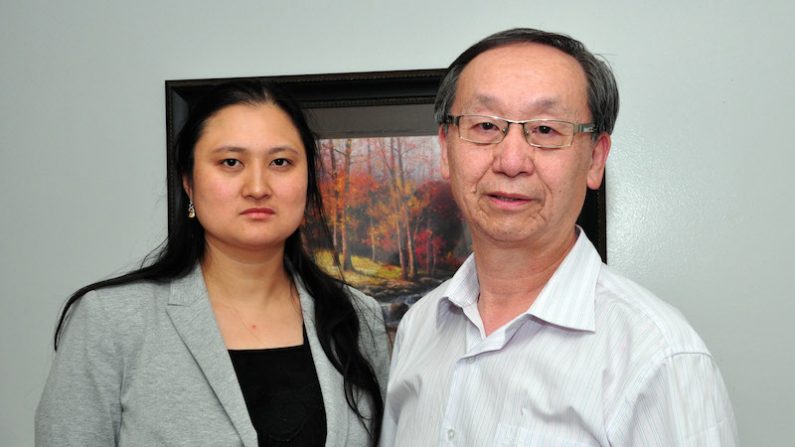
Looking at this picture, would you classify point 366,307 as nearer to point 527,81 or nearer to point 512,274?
point 512,274

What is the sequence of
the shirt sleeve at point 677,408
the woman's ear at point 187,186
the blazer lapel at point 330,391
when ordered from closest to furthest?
the shirt sleeve at point 677,408 < the blazer lapel at point 330,391 < the woman's ear at point 187,186

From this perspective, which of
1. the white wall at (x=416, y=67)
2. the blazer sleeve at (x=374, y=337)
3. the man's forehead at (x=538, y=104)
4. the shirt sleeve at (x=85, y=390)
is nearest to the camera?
the man's forehead at (x=538, y=104)

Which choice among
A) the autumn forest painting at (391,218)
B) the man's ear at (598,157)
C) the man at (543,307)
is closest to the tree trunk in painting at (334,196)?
the autumn forest painting at (391,218)

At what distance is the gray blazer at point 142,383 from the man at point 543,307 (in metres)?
0.36

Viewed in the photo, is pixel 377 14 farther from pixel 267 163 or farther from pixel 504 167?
pixel 504 167

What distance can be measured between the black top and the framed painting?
47cm

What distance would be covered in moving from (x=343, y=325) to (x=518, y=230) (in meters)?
0.56

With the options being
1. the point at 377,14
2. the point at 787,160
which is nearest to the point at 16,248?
the point at 377,14

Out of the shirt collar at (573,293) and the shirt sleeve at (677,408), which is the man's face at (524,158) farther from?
the shirt sleeve at (677,408)

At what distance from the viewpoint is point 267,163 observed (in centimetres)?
145

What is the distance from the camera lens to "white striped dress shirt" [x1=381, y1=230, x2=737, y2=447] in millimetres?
994

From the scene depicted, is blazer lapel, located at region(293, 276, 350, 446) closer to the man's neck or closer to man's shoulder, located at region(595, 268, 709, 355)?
the man's neck

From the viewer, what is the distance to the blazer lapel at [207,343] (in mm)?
1331

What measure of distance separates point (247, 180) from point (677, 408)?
0.90 metres
